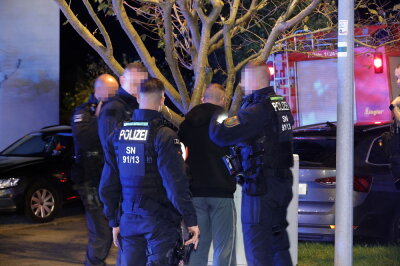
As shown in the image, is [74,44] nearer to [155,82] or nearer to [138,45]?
[138,45]

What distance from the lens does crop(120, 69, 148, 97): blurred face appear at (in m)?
6.01

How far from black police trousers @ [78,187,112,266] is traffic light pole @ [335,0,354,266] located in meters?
2.22

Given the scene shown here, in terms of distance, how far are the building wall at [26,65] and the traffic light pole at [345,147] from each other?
33.5ft

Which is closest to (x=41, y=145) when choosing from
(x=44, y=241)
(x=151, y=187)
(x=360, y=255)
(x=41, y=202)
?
(x=41, y=202)

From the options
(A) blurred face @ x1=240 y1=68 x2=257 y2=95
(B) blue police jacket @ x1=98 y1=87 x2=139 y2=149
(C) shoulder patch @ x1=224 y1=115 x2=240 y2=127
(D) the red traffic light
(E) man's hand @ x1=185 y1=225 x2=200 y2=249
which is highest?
(D) the red traffic light

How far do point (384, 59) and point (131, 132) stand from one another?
316 inches

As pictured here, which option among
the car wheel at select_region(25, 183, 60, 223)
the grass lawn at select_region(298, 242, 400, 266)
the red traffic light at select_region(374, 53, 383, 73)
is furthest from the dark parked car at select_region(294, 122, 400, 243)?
the car wheel at select_region(25, 183, 60, 223)

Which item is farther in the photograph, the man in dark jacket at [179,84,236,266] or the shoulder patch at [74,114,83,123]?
the shoulder patch at [74,114,83,123]

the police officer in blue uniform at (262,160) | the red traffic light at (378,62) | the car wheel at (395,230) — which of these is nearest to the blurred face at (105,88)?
the police officer in blue uniform at (262,160)

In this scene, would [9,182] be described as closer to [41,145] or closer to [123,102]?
[41,145]

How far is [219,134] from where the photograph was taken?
18.8 feet

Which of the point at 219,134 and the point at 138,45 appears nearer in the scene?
the point at 219,134

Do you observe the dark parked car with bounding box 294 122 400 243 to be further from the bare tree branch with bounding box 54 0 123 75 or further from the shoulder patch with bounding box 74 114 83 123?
the shoulder patch with bounding box 74 114 83 123

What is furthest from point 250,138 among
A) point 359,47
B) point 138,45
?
point 359,47
